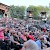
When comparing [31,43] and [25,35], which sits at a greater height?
[31,43]

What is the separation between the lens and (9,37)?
394 inches

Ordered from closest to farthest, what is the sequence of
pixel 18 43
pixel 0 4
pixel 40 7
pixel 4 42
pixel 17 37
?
1. pixel 4 42
2. pixel 18 43
3. pixel 17 37
4. pixel 0 4
5. pixel 40 7

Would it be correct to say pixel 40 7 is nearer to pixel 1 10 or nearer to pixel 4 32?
pixel 1 10

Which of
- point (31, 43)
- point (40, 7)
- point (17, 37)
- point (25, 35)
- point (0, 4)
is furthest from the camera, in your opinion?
point (40, 7)

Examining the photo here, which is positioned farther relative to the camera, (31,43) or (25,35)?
(25,35)

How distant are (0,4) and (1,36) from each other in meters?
37.4

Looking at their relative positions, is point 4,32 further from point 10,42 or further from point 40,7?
point 40,7

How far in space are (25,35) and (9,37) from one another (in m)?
2.16

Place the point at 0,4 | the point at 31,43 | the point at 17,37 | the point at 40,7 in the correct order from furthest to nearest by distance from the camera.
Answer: the point at 40,7 < the point at 0,4 < the point at 17,37 < the point at 31,43

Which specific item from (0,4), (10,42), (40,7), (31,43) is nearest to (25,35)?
(10,42)

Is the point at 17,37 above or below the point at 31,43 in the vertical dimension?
below

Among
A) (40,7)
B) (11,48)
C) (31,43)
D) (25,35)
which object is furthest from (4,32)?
(40,7)

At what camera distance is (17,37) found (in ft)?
34.4

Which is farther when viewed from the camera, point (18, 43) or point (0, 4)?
point (0, 4)
